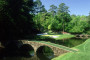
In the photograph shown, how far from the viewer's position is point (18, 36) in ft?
91.4

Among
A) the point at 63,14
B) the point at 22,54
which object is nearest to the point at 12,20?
the point at 22,54

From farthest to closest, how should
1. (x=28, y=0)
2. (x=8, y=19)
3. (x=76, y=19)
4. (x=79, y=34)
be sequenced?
(x=76, y=19) < (x=79, y=34) < (x=28, y=0) < (x=8, y=19)

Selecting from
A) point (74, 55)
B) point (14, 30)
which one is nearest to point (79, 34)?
point (14, 30)

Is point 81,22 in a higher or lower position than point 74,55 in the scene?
higher

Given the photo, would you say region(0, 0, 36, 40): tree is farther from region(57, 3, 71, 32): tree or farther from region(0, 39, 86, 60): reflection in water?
region(57, 3, 71, 32): tree

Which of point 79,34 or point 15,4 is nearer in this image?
point 15,4

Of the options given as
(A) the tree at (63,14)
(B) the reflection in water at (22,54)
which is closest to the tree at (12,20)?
(B) the reflection in water at (22,54)

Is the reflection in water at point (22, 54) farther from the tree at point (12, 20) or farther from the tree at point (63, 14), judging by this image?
the tree at point (63, 14)

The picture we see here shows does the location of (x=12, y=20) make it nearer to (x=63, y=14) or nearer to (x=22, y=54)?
(x=22, y=54)

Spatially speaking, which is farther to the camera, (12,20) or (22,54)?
(12,20)

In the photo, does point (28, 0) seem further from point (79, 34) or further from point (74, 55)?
point (79, 34)

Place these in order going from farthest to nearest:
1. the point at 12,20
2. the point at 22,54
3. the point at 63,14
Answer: the point at 63,14, the point at 12,20, the point at 22,54

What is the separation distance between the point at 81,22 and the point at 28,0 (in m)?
34.1

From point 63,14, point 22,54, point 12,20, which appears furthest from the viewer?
point 63,14
